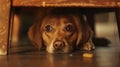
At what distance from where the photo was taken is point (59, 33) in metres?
1.86

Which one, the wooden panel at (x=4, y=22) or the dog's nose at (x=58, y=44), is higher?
the wooden panel at (x=4, y=22)

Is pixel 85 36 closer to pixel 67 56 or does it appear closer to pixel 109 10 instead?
pixel 67 56

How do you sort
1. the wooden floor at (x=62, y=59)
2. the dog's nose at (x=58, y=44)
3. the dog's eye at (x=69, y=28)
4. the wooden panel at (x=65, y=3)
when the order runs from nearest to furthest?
the wooden floor at (x=62, y=59) → the wooden panel at (x=65, y=3) → the dog's nose at (x=58, y=44) → the dog's eye at (x=69, y=28)

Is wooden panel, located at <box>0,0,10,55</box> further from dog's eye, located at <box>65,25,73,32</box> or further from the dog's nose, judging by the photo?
dog's eye, located at <box>65,25,73,32</box>

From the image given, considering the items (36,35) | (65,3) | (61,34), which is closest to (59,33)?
(61,34)

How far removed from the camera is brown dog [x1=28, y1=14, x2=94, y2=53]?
1.80m

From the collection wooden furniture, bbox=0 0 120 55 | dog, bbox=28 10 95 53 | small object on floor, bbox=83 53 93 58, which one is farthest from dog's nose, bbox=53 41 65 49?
wooden furniture, bbox=0 0 120 55

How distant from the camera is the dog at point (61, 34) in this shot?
5.90 ft

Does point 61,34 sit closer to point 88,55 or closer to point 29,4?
point 88,55

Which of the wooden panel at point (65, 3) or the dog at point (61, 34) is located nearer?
the wooden panel at point (65, 3)

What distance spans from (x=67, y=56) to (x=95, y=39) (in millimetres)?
871

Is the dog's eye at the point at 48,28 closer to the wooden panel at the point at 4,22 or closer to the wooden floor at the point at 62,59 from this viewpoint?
the wooden floor at the point at 62,59

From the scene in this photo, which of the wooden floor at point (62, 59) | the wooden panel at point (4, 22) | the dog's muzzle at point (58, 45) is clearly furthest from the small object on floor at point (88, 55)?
the wooden panel at point (4, 22)

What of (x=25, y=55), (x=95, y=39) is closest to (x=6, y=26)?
(x=25, y=55)
